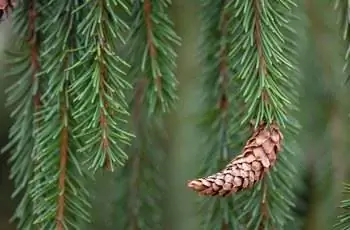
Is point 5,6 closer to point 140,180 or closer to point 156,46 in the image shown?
point 156,46

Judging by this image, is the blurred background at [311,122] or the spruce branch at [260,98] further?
the blurred background at [311,122]

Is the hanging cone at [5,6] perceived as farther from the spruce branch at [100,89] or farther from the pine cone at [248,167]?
the pine cone at [248,167]

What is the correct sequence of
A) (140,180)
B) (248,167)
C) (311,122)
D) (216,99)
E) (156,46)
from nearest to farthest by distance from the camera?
(248,167) → (156,46) → (216,99) → (140,180) → (311,122)

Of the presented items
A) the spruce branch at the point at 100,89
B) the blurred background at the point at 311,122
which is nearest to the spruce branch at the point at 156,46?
the spruce branch at the point at 100,89

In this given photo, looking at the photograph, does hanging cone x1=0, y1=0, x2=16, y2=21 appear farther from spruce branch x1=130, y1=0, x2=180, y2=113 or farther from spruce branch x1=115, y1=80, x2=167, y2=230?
spruce branch x1=115, y1=80, x2=167, y2=230

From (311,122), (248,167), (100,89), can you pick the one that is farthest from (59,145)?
(311,122)

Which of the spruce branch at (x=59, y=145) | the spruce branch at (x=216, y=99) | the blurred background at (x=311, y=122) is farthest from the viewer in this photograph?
Result: the blurred background at (x=311, y=122)
